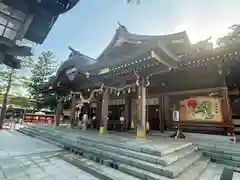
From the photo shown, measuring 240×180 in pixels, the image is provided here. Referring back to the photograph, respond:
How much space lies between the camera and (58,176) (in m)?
3.67

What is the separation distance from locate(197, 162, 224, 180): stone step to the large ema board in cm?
279

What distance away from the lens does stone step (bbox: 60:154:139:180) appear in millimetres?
3693

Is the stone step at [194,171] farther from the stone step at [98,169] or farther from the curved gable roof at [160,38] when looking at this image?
the curved gable roof at [160,38]

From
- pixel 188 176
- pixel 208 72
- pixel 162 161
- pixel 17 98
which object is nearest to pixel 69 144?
pixel 162 161

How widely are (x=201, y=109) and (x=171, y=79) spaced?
206 centimetres

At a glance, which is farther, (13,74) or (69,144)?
(13,74)

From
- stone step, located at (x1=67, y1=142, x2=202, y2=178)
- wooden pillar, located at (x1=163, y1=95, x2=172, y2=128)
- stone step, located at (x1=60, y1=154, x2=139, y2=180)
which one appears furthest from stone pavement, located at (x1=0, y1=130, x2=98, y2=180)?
wooden pillar, located at (x1=163, y1=95, x2=172, y2=128)

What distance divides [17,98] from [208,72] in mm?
21441

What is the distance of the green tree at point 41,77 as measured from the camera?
23.6 metres

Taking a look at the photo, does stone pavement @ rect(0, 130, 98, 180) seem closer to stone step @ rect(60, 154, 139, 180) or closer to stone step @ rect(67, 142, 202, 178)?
stone step @ rect(60, 154, 139, 180)

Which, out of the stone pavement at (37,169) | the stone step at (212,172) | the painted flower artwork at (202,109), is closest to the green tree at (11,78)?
the stone pavement at (37,169)

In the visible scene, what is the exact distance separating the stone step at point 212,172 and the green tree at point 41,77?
69.4 feet

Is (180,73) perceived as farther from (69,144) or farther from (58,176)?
(58,176)

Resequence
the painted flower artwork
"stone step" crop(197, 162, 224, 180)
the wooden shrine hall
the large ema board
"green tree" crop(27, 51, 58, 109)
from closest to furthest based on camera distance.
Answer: "stone step" crop(197, 162, 224, 180)
the wooden shrine hall
the large ema board
the painted flower artwork
"green tree" crop(27, 51, 58, 109)
